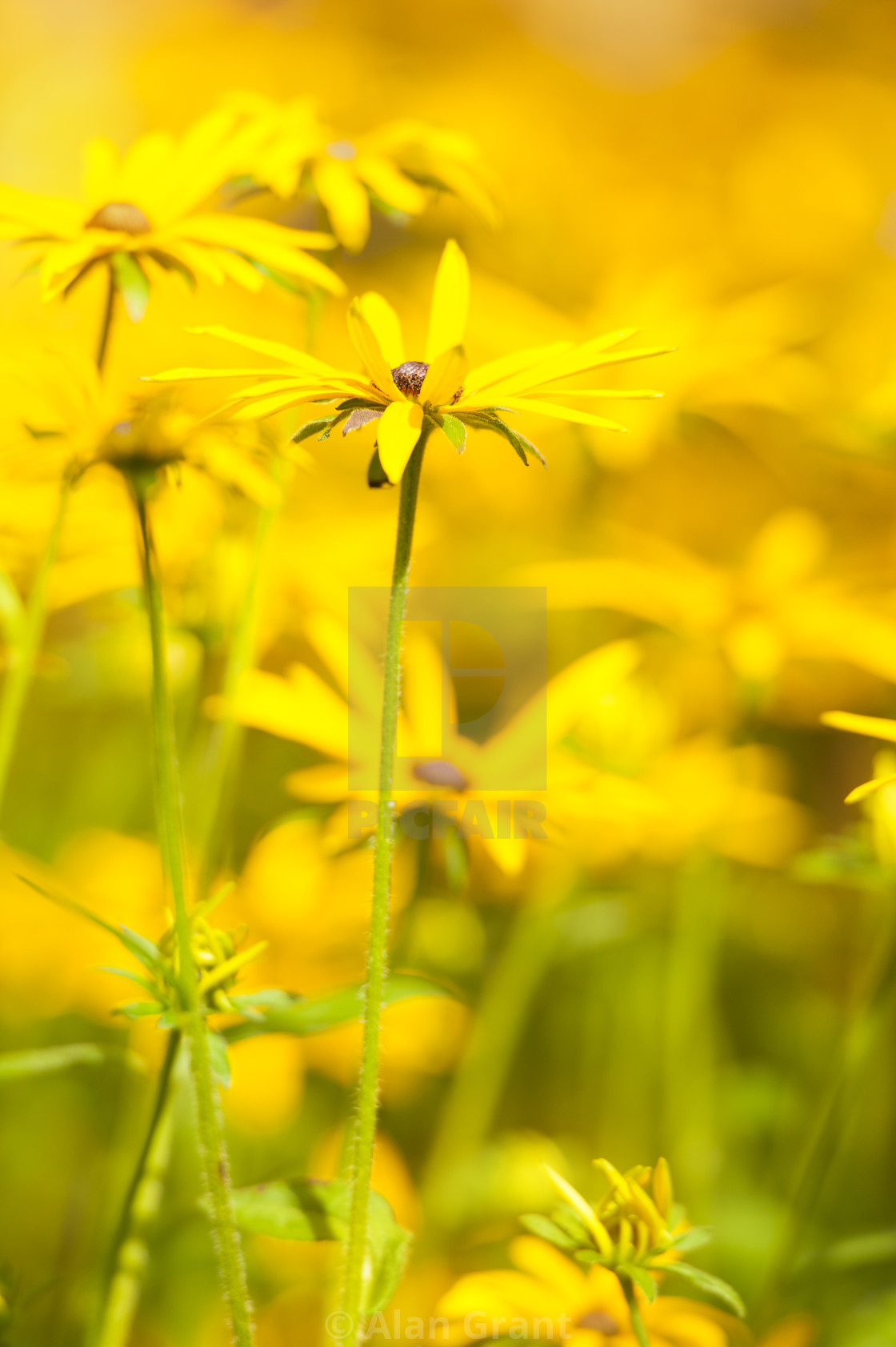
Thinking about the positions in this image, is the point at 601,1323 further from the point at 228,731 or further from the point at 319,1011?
the point at 228,731

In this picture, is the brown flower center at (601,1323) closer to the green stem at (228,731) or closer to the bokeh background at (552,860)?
the bokeh background at (552,860)

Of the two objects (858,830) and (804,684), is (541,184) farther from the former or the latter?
(858,830)

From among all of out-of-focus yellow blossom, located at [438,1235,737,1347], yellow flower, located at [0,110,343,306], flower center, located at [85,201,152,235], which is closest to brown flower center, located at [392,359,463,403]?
yellow flower, located at [0,110,343,306]

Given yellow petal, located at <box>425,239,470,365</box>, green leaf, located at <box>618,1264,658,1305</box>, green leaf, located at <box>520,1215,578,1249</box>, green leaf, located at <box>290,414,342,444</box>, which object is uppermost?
yellow petal, located at <box>425,239,470,365</box>

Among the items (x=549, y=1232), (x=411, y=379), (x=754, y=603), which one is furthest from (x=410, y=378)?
(x=754, y=603)

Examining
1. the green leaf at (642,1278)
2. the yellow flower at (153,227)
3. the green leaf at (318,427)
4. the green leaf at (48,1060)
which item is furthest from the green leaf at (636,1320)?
the yellow flower at (153,227)

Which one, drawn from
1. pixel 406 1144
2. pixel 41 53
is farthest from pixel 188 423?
pixel 41 53

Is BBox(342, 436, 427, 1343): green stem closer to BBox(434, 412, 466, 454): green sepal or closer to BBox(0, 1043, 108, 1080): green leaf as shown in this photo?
BBox(434, 412, 466, 454): green sepal
